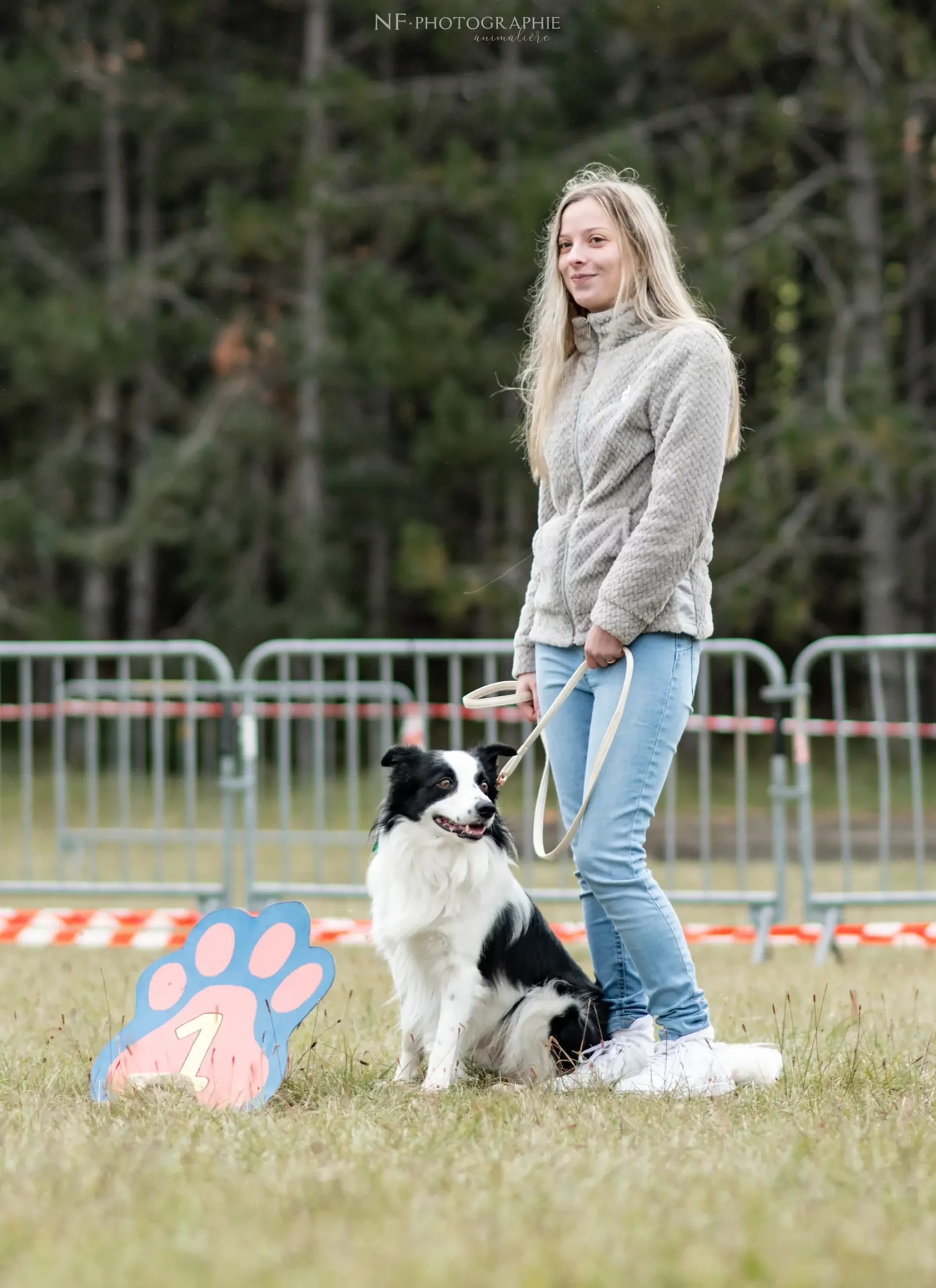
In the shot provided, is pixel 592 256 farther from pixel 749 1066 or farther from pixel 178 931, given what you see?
pixel 178 931

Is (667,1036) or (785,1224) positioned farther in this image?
(667,1036)

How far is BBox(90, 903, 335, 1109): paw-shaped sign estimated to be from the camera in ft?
12.5

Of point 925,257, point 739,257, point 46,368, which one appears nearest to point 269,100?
point 46,368

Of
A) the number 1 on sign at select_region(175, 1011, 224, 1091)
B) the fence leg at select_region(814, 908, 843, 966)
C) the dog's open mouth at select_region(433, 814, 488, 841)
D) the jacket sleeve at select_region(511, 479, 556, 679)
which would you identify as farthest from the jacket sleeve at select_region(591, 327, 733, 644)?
the fence leg at select_region(814, 908, 843, 966)

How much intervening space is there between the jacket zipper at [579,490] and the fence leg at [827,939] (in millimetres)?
3641

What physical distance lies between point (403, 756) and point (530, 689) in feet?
1.32

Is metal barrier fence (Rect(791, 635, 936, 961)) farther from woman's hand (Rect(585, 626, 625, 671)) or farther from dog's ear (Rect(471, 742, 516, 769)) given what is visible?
woman's hand (Rect(585, 626, 625, 671))

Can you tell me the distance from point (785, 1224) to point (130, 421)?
67.0ft

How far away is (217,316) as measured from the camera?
832 inches

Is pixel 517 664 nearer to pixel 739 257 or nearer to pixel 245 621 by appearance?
pixel 739 257

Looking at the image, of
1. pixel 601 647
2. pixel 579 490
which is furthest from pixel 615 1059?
pixel 579 490

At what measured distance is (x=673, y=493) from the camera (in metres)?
3.78

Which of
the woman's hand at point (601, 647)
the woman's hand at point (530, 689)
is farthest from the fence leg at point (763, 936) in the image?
the woman's hand at point (601, 647)

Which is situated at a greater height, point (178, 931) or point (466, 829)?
point (466, 829)
